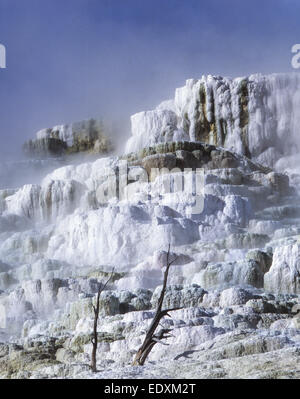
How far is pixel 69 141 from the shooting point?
26203mm

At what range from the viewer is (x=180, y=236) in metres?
14.9

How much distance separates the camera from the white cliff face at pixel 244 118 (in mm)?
23219

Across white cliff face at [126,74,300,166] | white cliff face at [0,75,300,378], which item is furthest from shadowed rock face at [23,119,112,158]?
white cliff face at [126,74,300,166]

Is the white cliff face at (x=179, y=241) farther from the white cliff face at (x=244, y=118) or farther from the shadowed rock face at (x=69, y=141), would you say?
the shadowed rock face at (x=69, y=141)

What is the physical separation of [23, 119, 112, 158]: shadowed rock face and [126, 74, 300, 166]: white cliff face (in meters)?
2.47

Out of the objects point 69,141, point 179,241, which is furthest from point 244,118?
point 179,241

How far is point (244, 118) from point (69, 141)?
Result: 22.2 feet

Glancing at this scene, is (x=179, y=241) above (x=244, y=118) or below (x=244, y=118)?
below

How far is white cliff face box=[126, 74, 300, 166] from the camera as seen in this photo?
76.2 feet

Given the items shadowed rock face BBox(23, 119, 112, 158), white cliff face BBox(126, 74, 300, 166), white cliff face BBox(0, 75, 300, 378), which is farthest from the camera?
shadowed rock face BBox(23, 119, 112, 158)

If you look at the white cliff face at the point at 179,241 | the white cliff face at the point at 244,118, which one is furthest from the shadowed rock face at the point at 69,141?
the white cliff face at the point at 244,118

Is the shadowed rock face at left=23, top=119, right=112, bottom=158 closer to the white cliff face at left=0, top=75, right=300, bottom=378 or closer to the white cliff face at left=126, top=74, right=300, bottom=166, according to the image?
the white cliff face at left=0, top=75, right=300, bottom=378

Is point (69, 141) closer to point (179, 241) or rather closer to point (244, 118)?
point (244, 118)
